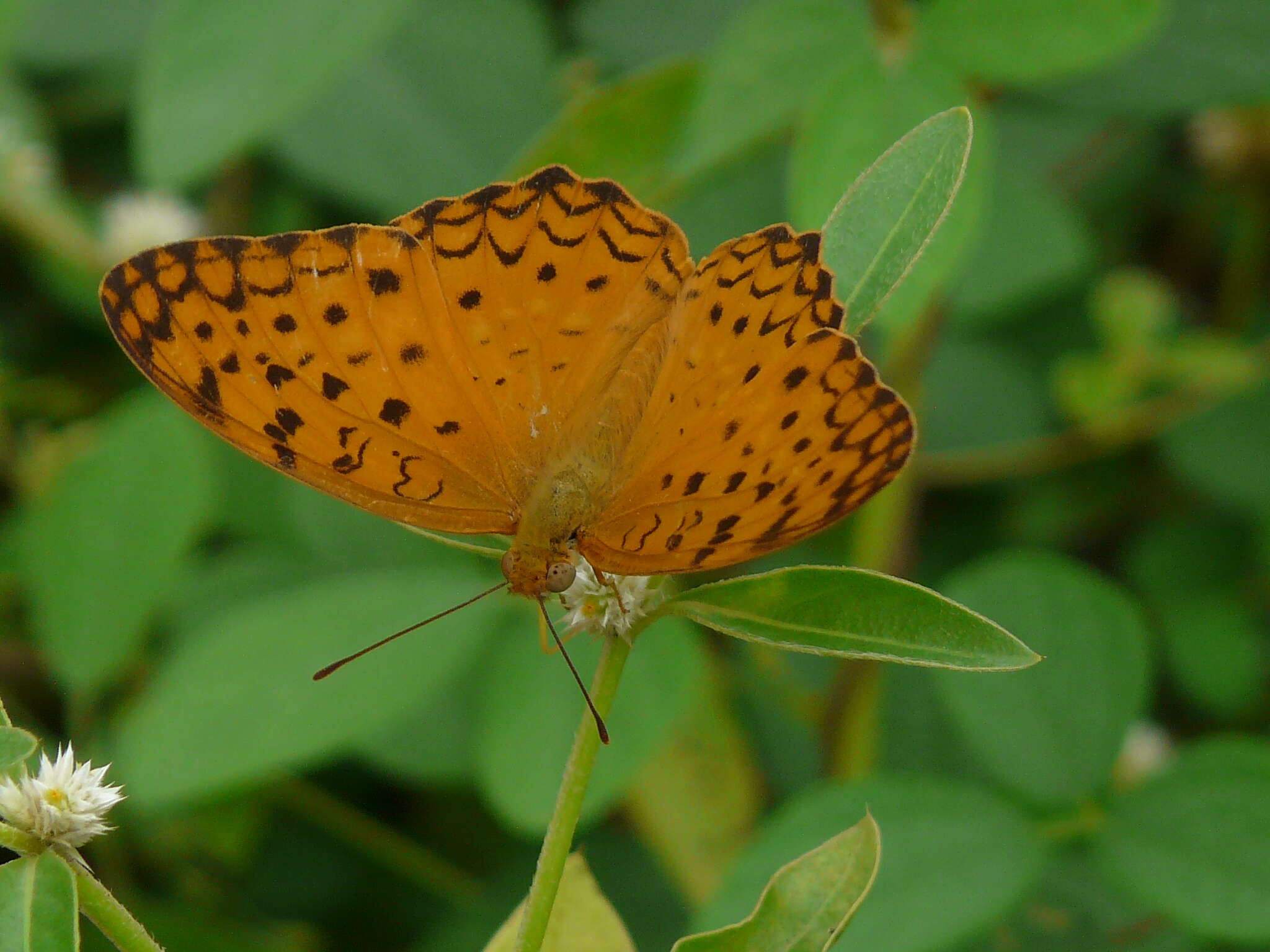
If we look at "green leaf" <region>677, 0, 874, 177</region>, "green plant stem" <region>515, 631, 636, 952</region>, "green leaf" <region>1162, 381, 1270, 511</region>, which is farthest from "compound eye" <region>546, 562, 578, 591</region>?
"green leaf" <region>1162, 381, 1270, 511</region>

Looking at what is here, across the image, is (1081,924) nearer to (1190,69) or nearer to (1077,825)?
(1077,825)

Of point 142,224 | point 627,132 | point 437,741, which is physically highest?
point 142,224

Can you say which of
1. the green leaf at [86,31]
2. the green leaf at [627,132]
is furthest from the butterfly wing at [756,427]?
the green leaf at [86,31]

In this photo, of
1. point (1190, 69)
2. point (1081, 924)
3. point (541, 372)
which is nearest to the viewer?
point (541, 372)

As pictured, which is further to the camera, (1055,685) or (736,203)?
(736,203)

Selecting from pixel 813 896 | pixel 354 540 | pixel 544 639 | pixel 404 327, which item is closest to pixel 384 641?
pixel 544 639

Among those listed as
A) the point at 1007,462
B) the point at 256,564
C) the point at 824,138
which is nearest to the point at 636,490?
the point at 824,138
